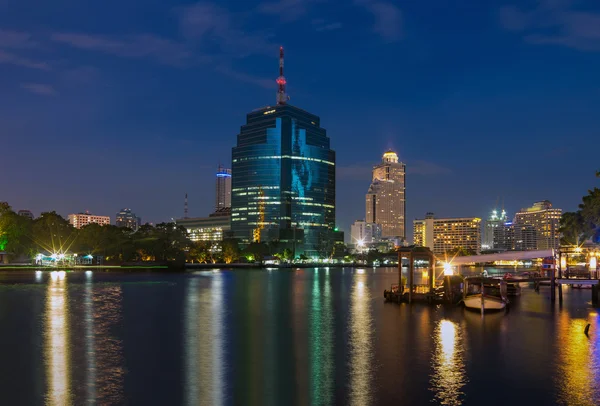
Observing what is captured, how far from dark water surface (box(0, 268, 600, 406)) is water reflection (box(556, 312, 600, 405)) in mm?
76

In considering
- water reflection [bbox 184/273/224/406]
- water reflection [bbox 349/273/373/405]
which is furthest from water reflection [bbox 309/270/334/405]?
water reflection [bbox 184/273/224/406]

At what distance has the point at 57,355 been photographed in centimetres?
4041

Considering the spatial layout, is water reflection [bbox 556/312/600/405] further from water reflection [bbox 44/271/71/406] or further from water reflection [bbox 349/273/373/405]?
water reflection [bbox 44/271/71/406]

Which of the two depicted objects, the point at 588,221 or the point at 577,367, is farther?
the point at 588,221

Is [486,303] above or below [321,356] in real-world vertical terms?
above

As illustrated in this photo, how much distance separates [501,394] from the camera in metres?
31.5

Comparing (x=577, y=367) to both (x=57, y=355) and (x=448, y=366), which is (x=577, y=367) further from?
(x=57, y=355)

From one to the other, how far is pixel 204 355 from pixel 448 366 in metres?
16.8

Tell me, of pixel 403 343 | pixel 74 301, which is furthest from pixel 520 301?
pixel 74 301

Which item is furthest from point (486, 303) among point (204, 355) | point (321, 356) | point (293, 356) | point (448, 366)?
point (204, 355)

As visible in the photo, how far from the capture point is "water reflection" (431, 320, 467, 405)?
30.9 meters

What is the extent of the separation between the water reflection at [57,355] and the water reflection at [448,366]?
19.4 meters

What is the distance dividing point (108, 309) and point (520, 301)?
198 ft

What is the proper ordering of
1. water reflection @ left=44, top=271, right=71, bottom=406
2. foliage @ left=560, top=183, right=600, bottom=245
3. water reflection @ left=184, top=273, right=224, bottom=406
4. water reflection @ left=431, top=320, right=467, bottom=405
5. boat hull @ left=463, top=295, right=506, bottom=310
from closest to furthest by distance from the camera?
water reflection @ left=44, top=271, right=71, bottom=406 → water reflection @ left=184, top=273, right=224, bottom=406 → water reflection @ left=431, top=320, right=467, bottom=405 → boat hull @ left=463, top=295, right=506, bottom=310 → foliage @ left=560, top=183, right=600, bottom=245
